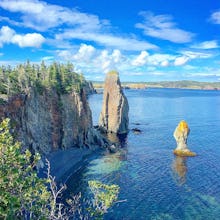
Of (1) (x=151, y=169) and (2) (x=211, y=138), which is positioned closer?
(1) (x=151, y=169)

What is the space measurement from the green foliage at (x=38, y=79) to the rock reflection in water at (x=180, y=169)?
31.1 metres

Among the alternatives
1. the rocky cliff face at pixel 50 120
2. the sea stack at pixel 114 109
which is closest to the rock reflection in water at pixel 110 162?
the rocky cliff face at pixel 50 120

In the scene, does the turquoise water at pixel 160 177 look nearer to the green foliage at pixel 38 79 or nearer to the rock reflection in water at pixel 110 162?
the rock reflection in water at pixel 110 162

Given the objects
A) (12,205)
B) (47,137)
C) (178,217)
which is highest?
(12,205)

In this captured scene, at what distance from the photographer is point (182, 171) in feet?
208

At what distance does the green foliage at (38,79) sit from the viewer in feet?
190

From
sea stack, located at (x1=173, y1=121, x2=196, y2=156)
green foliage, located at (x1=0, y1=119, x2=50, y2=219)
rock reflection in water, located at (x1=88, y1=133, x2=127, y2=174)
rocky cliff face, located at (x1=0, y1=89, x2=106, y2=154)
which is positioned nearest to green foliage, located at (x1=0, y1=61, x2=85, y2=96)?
rocky cliff face, located at (x1=0, y1=89, x2=106, y2=154)

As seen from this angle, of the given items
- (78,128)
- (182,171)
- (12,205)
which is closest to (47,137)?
(78,128)

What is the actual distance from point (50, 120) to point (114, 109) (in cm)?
4578

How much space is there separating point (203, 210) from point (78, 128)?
41.1 metres

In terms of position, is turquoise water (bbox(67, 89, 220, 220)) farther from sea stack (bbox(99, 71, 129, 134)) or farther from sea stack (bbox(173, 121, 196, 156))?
sea stack (bbox(99, 71, 129, 134))

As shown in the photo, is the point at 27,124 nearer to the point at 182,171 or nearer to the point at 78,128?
the point at 78,128

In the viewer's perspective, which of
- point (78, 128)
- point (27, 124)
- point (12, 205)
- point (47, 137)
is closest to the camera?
point (12, 205)

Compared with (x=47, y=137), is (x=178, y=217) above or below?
below
